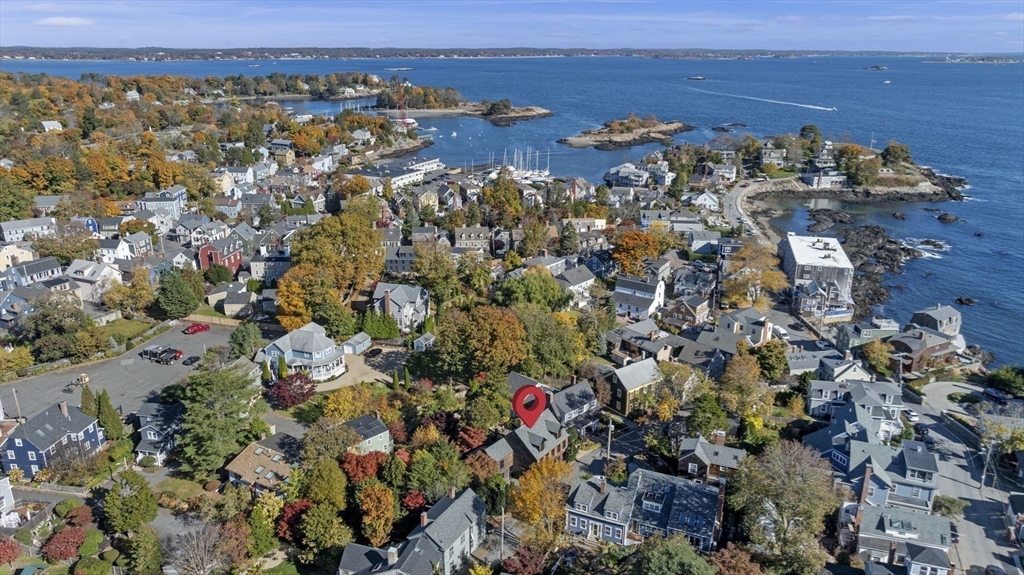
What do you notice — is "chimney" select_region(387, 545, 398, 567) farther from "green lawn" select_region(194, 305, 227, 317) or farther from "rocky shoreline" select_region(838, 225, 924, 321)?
"rocky shoreline" select_region(838, 225, 924, 321)

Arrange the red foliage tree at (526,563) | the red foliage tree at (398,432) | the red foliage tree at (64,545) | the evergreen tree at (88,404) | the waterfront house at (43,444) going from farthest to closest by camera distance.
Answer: the evergreen tree at (88,404)
the red foliage tree at (398,432)
the waterfront house at (43,444)
the red foliage tree at (64,545)
the red foliage tree at (526,563)

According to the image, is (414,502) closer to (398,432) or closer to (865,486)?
(398,432)

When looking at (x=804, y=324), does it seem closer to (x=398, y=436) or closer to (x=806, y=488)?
(x=806, y=488)

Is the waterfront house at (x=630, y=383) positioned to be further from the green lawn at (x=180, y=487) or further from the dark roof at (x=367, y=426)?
the green lawn at (x=180, y=487)

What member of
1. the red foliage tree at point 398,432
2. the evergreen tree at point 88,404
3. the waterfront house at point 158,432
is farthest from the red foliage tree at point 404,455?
the evergreen tree at point 88,404

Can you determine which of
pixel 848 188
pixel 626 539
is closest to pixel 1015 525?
pixel 626 539

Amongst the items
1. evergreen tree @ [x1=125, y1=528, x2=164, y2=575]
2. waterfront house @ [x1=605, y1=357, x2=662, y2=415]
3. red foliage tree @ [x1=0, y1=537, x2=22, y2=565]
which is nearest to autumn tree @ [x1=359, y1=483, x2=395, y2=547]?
evergreen tree @ [x1=125, y1=528, x2=164, y2=575]
